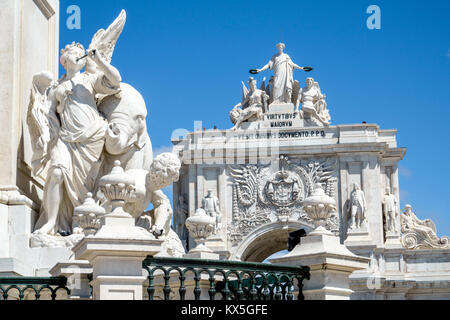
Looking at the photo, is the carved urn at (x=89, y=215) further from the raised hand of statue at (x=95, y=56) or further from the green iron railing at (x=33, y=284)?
the raised hand of statue at (x=95, y=56)

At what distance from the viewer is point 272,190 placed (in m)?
47.1

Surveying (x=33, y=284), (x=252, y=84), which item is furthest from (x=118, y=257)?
(x=252, y=84)

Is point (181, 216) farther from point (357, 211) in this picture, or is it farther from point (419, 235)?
point (419, 235)

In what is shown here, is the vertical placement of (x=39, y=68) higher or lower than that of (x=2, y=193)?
higher

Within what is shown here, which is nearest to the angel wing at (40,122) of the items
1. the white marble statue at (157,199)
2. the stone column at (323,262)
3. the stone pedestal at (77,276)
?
the white marble statue at (157,199)

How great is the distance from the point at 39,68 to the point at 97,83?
1261 mm

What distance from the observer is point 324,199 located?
34.6ft

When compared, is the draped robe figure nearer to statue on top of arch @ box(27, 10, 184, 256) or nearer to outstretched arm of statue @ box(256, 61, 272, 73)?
statue on top of arch @ box(27, 10, 184, 256)

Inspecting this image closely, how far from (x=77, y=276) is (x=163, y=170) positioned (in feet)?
8.67

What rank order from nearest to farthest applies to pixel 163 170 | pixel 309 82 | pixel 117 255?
pixel 117 255, pixel 163 170, pixel 309 82

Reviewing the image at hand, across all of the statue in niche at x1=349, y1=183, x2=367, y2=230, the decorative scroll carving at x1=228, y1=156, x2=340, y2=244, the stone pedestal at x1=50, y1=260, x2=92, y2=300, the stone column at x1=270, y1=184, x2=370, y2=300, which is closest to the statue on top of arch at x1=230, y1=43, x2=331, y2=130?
the decorative scroll carving at x1=228, y1=156, x2=340, y2=244

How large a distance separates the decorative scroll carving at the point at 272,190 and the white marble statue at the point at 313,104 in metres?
2.40

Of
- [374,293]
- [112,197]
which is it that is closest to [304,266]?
[112,197]
